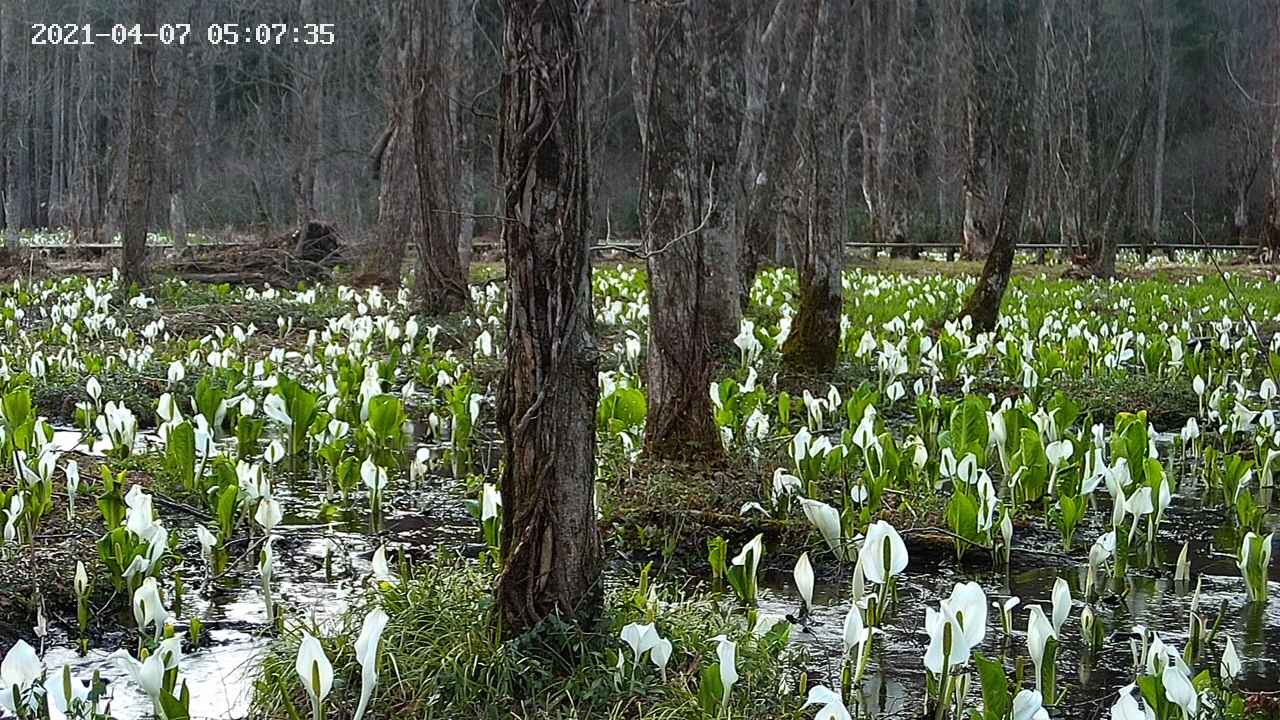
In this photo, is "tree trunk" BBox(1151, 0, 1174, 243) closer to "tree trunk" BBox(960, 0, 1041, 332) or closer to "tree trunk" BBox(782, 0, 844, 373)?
"tree trunk" BBox(960, 0, 1041, 332)

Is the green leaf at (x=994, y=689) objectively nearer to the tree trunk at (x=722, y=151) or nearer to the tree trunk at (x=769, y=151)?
the tree trunk at (x=722, y=151)

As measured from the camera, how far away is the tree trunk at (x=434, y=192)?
12.4 metres

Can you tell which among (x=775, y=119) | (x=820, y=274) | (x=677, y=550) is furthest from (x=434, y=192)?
(x=677, y=550)

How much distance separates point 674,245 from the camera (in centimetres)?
586

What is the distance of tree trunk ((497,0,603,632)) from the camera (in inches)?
138

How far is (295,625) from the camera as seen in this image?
3982mm

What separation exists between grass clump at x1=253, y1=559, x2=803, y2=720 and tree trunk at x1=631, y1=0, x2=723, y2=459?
7.35 feet

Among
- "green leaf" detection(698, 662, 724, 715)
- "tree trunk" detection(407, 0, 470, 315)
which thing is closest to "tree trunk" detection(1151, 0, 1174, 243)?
"tree trunk" detection(407, 0, 470, 315)

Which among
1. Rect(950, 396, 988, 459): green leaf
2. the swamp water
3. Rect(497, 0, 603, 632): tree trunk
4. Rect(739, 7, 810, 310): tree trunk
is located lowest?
the swamp water

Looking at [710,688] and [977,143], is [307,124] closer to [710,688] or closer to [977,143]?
[977,143]

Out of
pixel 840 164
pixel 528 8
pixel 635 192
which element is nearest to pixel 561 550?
pixel 528 8

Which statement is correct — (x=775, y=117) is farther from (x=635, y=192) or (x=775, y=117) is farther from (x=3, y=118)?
A: (x=635, y=192)

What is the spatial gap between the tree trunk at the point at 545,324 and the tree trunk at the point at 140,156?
11387mm

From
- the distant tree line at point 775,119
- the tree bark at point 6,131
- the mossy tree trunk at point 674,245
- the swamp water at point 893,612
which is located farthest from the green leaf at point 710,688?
the tree bark at point 6,131
